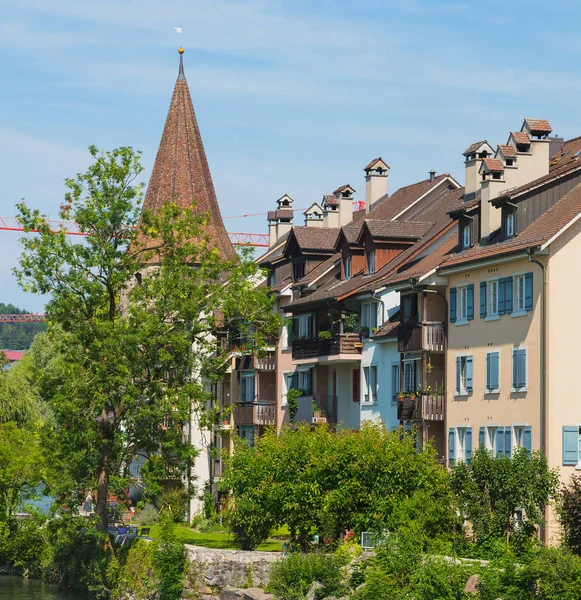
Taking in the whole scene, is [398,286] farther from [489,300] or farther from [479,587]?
[479,587]

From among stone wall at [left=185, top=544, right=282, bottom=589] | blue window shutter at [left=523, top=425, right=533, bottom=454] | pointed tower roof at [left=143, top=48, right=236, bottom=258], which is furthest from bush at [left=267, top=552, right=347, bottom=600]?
pointed tower roof at [left=143, top=48, right=236, bottom=258]

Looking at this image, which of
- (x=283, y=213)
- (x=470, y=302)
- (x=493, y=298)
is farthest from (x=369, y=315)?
(x=283, y=213)

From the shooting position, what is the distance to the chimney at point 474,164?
198 ft

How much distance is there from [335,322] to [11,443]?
18.7 meters

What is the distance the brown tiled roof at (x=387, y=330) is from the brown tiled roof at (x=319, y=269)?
9.30 m

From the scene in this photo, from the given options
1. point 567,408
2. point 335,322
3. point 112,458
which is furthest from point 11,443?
point 567,408

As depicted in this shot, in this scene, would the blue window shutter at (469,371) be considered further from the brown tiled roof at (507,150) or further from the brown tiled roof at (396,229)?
the brown tiled roof at (396,229)

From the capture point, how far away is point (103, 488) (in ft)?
207

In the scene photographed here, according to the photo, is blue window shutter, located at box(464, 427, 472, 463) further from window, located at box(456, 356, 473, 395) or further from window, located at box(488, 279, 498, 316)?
window, located at box(488, 279, 498, 316)

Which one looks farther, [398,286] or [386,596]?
[398,286]

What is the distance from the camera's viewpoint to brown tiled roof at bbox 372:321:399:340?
61713 mm

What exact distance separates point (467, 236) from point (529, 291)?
711cm

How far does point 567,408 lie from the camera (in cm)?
4916

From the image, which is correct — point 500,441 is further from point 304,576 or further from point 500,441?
point 304,576
